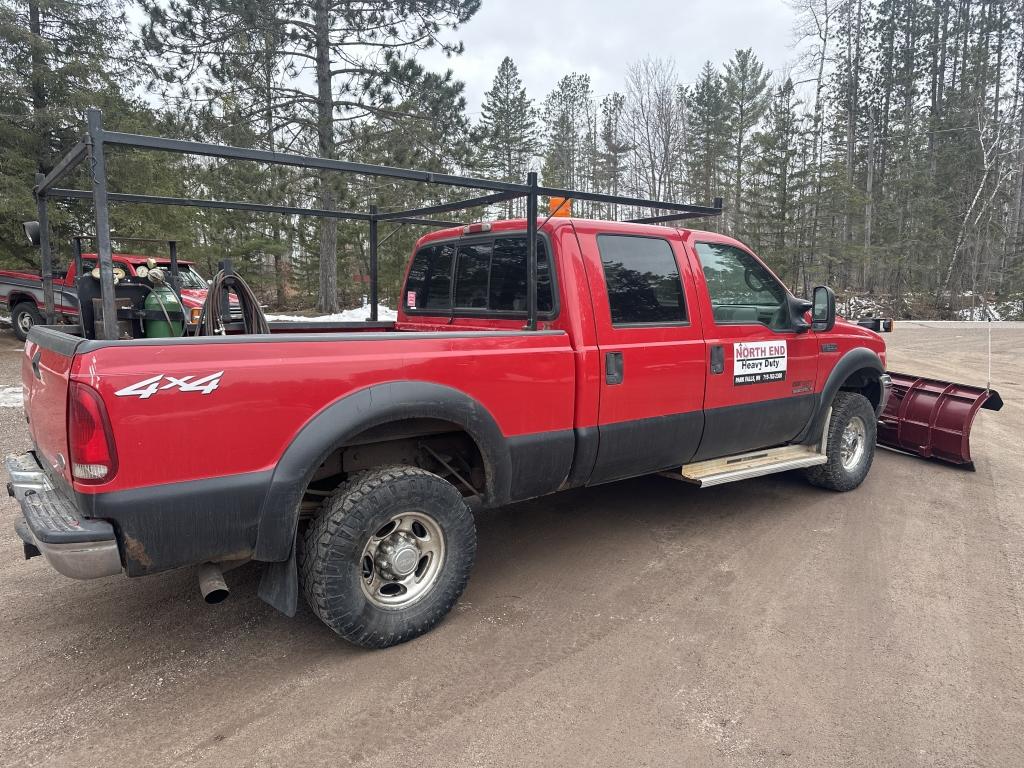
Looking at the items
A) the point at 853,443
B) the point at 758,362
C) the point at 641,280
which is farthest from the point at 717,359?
the point at 853,443

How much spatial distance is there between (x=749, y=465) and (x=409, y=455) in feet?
7.97

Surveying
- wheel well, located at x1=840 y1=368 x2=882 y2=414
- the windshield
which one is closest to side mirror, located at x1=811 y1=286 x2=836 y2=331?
wheel well, located at x1=840 y1=368 x2=882 y2=414

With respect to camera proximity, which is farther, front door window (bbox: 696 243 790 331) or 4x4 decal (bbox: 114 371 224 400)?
front door window (bbox: 696 243 790 331)

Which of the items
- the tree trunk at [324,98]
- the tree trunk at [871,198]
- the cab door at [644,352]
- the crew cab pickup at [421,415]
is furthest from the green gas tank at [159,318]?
the tree trunk at [871,198]

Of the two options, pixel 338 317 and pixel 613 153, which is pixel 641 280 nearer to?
pixel 338 317

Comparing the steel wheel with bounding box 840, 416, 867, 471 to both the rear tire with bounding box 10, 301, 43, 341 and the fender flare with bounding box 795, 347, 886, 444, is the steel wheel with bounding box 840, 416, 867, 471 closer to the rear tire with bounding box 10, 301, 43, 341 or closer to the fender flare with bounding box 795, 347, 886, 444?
the fender flare with bounding box 795, 347, 886, 444

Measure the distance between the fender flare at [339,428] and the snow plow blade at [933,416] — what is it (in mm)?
5121

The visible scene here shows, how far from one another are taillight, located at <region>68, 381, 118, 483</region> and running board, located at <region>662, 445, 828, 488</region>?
3.14 meters

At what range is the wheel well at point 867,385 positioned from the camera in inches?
211

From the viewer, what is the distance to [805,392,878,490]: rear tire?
5.15 m

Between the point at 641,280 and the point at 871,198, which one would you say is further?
the point at 871,198

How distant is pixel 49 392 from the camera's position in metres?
2.65

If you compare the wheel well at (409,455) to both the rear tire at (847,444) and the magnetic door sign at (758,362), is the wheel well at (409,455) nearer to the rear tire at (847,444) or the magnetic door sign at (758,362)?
the magnetic door sign at (758,362)

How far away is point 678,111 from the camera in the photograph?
3453cm
